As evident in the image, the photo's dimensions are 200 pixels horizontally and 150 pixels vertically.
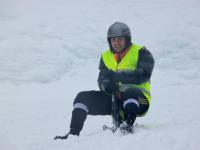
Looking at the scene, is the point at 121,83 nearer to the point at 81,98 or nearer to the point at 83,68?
the point at 81,98

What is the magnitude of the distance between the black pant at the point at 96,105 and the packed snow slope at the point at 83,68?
0.21 m

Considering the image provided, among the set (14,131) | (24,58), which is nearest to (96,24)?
(24,58)

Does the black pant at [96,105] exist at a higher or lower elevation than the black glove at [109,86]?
lower

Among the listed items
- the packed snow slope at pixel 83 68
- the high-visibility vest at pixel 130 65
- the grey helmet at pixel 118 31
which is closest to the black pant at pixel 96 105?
the high-visibility vest at pixel 130 65

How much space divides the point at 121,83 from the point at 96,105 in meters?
0.36

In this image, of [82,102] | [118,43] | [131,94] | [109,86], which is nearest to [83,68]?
[118,43]

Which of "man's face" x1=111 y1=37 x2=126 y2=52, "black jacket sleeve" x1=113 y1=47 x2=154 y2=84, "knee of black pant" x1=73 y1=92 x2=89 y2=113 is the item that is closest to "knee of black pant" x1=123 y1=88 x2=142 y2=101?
"black jacket sleeve" x1=113 y1=47 x2=154 y2=84

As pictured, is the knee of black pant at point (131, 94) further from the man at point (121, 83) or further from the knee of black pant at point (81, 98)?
the knee of black pant at point (81, 98)

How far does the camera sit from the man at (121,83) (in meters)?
4.22

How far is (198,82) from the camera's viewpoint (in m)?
10.4

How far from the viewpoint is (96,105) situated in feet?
15.0

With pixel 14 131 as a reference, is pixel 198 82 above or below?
below

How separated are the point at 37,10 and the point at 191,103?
9217 mm

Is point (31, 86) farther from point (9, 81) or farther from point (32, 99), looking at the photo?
point (32, 99)
